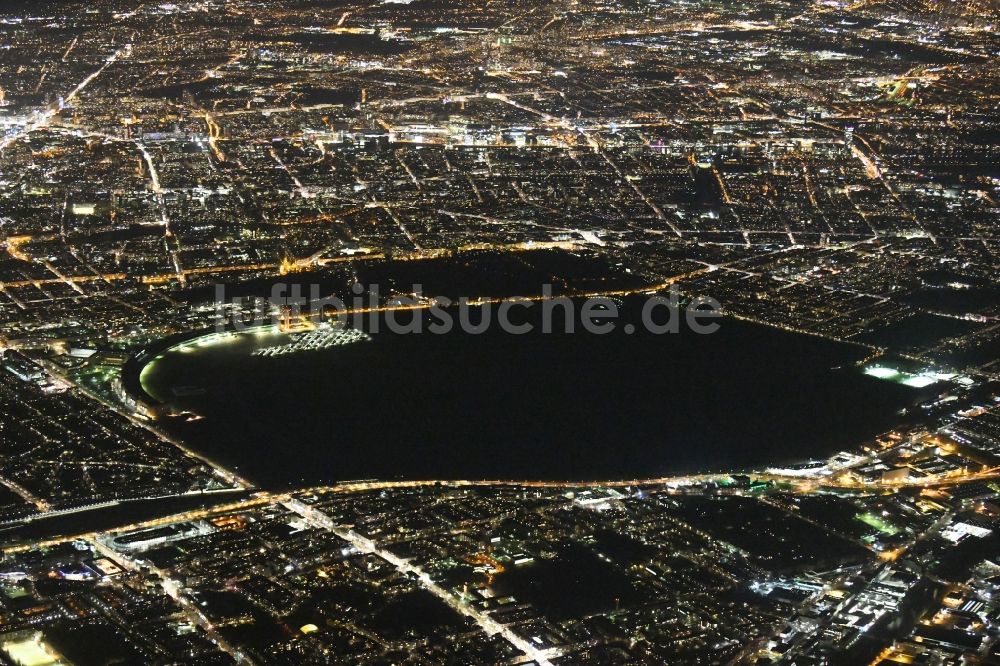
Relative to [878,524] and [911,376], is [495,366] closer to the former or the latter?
[911,376]

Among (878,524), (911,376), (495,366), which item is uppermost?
(495,366)

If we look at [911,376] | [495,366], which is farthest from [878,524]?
[495,366]

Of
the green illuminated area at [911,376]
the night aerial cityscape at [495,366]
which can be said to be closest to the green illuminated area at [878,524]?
the night aerial cityscape at [495,366]

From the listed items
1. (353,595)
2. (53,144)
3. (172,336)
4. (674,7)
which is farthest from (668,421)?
(674,7)

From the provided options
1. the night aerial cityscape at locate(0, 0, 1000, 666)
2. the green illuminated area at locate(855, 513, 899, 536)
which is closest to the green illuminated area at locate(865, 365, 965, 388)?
the night aerial cityscape at locate(0, 0, 1000, 666)

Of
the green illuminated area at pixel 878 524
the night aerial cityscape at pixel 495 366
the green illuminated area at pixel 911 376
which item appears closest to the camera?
the night aerial cityscape at pixel 495 366

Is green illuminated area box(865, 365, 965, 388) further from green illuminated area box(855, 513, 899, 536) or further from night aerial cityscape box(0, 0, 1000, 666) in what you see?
green illuminated area box(855, 513, 899, 536)

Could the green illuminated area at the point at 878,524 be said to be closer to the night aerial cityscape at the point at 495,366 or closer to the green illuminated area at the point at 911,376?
the night aerial cityscape at the point at 495,366

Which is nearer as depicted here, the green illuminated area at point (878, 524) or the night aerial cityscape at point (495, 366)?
the night aerial cityscape at point (495, 366)
